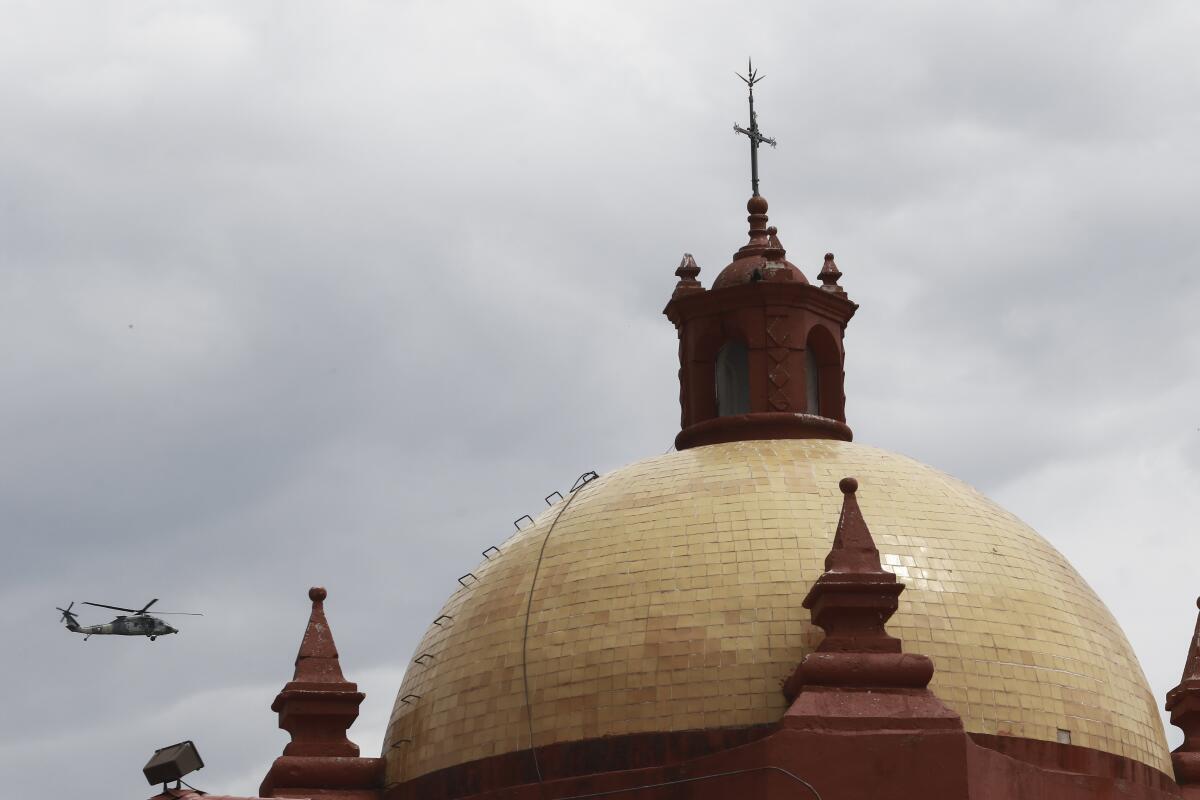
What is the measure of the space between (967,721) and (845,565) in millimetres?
2414

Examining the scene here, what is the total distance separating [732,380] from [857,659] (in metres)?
7.95

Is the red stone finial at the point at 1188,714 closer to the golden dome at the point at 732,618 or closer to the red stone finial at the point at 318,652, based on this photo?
the golden dome at the point at 732,618

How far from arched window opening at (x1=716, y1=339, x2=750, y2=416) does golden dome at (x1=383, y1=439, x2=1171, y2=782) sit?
201 cm

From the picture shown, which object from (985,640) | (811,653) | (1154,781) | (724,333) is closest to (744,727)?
(811,653)

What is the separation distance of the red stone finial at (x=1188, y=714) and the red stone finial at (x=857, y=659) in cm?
604

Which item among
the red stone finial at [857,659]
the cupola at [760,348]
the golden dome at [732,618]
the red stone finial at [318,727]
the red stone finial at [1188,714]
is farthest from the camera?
the cupola at [760,348]

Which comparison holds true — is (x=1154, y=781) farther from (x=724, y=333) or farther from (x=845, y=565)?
(x=724, y=333)

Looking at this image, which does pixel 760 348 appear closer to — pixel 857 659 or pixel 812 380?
pixel 812 380

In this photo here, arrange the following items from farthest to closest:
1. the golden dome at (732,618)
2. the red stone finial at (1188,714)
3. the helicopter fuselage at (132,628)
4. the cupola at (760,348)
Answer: the helicopter fuselage at (132,628), the cupola at (760,348), the red stone finial at (1188,714), the golden dome at (732,618)

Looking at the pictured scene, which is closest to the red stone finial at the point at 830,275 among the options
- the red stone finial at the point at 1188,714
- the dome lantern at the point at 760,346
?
the dome lantern at the point at 760,346

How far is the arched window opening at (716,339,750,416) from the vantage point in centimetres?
3859

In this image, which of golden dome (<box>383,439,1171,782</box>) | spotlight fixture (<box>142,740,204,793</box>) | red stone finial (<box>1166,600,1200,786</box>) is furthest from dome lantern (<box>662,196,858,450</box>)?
spotlight fixture (<box>142,740,204,793</box>)

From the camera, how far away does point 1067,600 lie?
3503cm

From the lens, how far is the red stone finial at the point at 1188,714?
36531 millimetres
